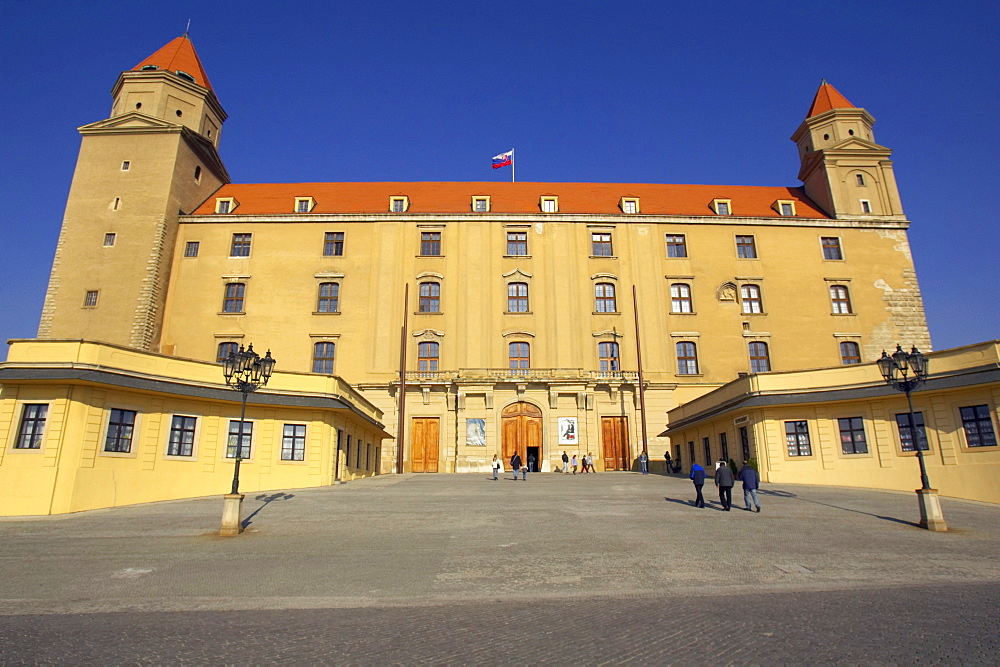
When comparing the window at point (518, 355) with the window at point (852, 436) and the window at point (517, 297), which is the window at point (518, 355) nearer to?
the window at point (517, 297)

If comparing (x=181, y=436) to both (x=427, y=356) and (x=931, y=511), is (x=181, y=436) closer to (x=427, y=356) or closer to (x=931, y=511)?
(x=427, y=356)

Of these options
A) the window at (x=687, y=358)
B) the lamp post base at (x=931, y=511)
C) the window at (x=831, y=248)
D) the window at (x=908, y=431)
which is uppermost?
the window at (x=831, y=248)

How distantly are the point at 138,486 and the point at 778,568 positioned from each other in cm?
1857

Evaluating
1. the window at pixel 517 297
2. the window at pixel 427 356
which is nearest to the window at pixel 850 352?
the window at pixel 517 297

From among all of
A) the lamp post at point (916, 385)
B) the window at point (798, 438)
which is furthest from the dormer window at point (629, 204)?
the lamp post at point (916, 385)

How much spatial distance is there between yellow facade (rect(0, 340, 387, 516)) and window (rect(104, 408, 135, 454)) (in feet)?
0.13

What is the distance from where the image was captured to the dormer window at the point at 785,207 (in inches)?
1822

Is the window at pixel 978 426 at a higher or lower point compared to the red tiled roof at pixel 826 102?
lower

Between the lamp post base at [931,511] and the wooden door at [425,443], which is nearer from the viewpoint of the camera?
the lamp post base at [931,511]

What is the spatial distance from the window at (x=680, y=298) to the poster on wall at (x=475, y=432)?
15.5m

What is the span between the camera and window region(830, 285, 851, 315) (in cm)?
4319

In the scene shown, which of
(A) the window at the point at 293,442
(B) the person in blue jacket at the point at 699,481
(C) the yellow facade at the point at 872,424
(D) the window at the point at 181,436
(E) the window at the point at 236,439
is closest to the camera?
(B) the person in blue jacket at the point at 699,481

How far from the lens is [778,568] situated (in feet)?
32.6

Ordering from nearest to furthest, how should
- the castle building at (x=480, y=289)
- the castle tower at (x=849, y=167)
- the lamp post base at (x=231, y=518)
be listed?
the lamp post base at (x=231, y=518), the castle building at (x=480, y=289), the castle tower at (x=849, y=167)
